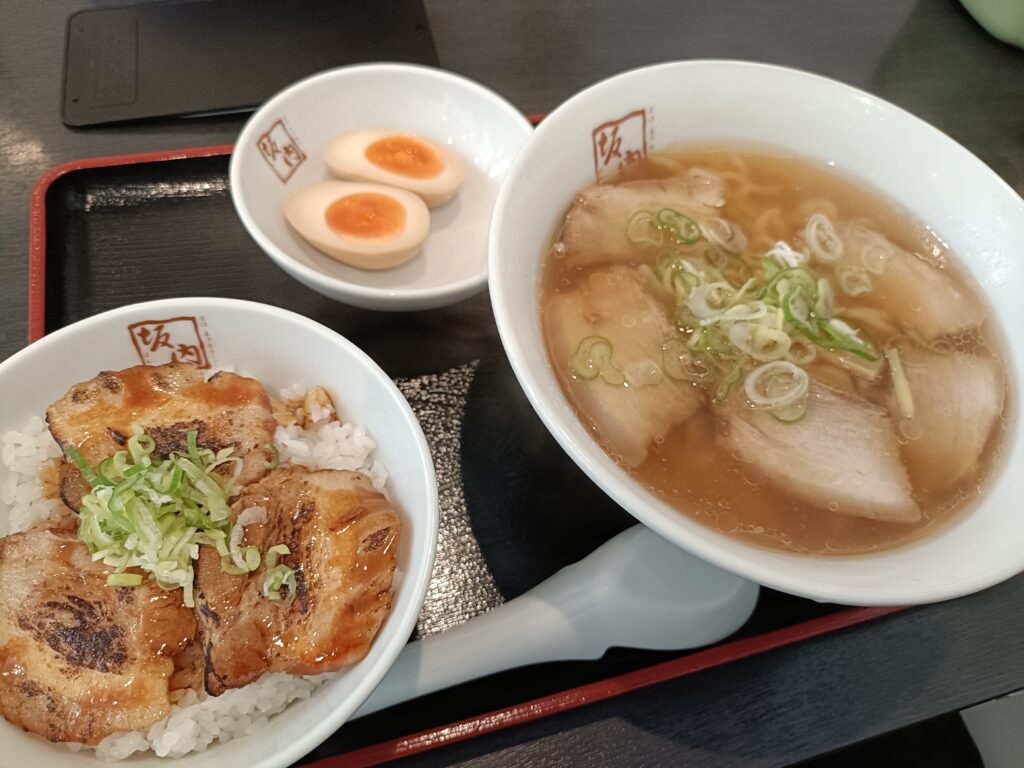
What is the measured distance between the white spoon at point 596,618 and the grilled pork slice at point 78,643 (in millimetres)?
328

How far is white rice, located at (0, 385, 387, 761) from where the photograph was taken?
3.17 feet

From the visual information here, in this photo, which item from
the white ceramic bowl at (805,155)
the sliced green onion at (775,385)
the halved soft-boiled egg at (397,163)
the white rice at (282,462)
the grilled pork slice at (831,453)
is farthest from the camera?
the halved soft-boiled egg at (397,163)

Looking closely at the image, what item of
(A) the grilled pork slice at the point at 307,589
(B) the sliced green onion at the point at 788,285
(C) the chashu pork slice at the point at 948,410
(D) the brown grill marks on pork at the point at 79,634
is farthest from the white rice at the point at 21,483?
(C) the chashu pork slice at the point at 948,410

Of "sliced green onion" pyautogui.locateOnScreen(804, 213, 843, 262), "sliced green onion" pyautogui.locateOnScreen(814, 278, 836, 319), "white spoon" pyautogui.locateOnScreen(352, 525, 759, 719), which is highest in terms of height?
"sliced green onion" pyautogui.locateOnScreen(804, 213, 843, 262)

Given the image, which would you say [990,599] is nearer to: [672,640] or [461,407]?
[672,640]

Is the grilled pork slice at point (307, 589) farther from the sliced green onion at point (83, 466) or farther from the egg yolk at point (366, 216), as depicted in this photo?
the egg yolk at point (366, 216)

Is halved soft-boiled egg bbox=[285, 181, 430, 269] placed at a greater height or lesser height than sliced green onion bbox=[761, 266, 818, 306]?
lesser

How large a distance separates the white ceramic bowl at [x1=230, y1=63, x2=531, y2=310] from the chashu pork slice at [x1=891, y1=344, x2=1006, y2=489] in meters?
0.88

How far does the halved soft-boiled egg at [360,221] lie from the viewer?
1610mm

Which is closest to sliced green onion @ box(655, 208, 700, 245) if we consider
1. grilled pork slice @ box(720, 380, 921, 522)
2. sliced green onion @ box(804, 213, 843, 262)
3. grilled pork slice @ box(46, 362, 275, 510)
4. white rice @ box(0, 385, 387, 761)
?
sliced green onion @ box(804, 213, 843, 262)

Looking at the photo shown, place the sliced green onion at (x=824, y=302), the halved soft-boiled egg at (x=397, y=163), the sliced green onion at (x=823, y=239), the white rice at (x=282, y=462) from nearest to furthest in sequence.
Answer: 1. the white rice at (x=282, y=462)
2. the sliced green onion at (x=824, y=302)
3. the sliced green onion at (x=823, y=239)
4. the halved soft-boiled egg at (x=397, y=163)

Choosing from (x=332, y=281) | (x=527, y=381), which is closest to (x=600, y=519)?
(x=527, y=381)

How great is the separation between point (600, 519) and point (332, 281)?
0.75 meters

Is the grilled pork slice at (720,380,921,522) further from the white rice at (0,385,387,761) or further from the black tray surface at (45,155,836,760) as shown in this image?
the white rice at (0,385,387,761)
